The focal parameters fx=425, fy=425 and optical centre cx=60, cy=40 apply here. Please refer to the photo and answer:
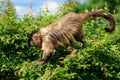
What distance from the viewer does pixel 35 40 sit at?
22.2 feet

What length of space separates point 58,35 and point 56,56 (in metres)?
0.34

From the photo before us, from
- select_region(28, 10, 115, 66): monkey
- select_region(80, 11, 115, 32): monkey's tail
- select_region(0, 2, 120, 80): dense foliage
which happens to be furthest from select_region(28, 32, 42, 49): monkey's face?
select_region(80, 11, 115, 32): monkey's tail

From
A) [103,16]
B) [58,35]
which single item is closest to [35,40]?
[58,35]

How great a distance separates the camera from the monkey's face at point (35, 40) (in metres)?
6.72

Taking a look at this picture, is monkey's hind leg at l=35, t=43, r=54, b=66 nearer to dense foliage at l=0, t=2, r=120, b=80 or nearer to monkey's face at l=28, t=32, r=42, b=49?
dense foliage at l=0, t=2, r=120, b=80

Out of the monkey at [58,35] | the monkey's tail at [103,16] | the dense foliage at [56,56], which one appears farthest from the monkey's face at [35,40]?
the monkey's tail at [103,16]

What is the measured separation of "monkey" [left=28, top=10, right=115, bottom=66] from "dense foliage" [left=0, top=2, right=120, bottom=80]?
0.40ft

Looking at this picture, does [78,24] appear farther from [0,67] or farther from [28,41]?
[0,67]

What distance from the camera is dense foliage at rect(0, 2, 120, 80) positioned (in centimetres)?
614

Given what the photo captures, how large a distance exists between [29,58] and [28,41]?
1.09 ft

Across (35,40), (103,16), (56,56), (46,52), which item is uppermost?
(103,16)

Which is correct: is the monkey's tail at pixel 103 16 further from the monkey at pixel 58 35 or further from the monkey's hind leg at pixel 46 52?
the monkey's hind leg at pixel 46 52

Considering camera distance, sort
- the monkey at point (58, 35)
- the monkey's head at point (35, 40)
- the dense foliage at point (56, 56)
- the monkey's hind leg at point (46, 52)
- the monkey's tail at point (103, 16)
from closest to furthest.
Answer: the dense foliage at point (56, 56)
the monkey's hind leg at point (46, 52)
the monkey at point (58, 35)
the monkey's head at point (35, 40)
the monkey's tail at point (103, 16)

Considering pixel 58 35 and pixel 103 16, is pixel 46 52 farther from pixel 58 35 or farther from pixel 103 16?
pixel 103 16
